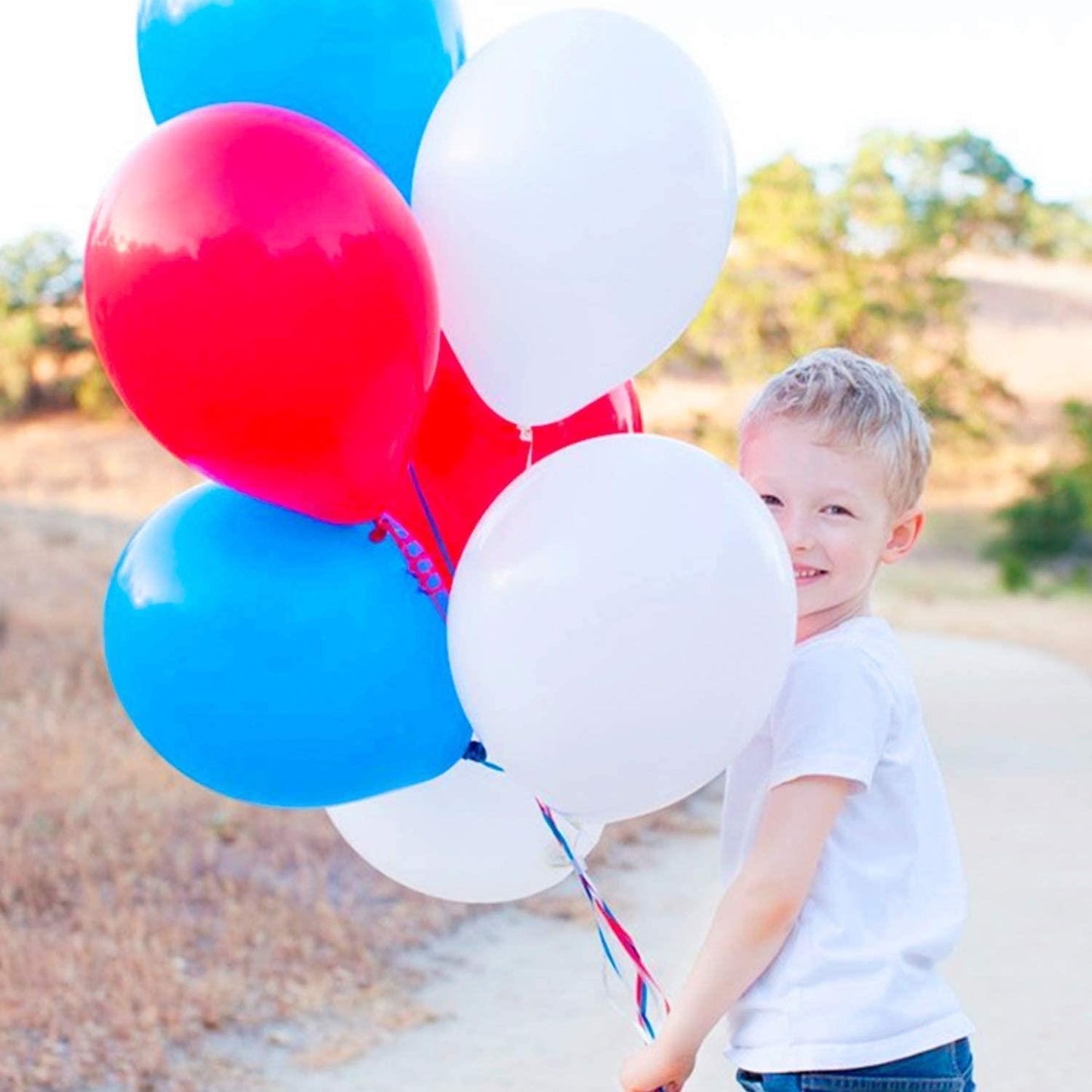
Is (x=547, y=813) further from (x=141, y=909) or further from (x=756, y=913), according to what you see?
(x=141, y=909)

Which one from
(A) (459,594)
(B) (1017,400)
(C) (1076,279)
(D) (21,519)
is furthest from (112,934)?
(C) (1076,279)

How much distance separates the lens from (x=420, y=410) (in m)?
1.79

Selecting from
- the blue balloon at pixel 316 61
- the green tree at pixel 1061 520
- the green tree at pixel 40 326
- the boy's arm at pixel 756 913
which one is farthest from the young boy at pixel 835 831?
the green tree at pixel 1061 520

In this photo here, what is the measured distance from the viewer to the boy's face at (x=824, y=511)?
172cm

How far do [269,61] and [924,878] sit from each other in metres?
1.15

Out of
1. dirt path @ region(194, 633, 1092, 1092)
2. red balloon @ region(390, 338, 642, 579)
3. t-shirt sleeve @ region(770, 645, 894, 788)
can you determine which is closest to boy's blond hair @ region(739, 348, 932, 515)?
t-shirt sleeve @ region(770, 645, 894, 788)

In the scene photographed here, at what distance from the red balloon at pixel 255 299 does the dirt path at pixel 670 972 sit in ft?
7.53

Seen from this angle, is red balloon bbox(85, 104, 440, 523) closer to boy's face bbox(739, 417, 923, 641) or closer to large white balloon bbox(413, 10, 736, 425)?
large white balloon bbox(413, 10, 736, 425)

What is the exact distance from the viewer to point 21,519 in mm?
12922

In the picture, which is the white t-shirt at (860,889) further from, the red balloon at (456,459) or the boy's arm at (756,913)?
the red balloon at (456,459)

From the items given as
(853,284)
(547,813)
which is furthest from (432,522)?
(853,284)

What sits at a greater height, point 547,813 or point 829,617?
point 829,617

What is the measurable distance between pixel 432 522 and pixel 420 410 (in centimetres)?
20

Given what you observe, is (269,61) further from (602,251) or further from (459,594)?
(459,594)
